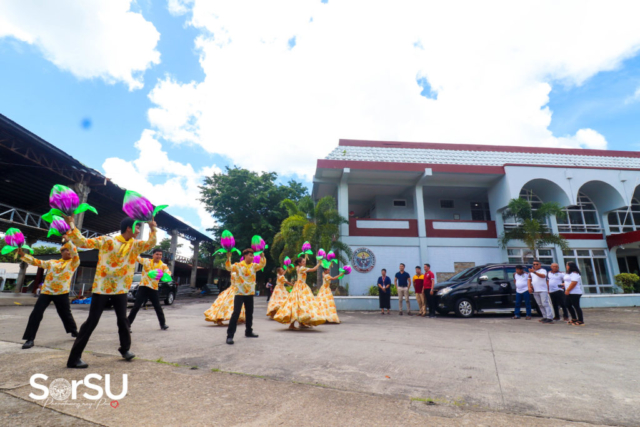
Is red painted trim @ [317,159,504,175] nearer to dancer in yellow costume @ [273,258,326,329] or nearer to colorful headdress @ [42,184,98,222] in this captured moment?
dancer in yellow costume @ [273,258,326,329]

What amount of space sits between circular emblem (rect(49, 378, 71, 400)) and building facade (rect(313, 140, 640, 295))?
1370 cm

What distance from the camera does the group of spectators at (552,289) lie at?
8.20 meters

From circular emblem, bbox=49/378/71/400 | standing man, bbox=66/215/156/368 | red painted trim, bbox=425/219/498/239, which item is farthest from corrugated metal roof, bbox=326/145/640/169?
circular emblem, bbox=49/378/71/400

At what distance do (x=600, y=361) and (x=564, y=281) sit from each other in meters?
4.74

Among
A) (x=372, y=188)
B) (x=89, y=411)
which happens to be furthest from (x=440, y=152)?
(x=89, y=411)

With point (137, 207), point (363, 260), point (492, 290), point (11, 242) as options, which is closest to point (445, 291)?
point (492, 290)

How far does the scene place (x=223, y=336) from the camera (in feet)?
20.2

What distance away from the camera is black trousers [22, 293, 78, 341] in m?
4.85

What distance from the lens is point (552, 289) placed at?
8.95 meters

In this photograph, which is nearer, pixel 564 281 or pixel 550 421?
pixel 550 421

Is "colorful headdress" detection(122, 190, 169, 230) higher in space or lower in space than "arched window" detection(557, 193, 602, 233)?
Result: lower

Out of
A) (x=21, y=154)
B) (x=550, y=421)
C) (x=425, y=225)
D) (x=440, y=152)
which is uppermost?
(x=440, y=152)

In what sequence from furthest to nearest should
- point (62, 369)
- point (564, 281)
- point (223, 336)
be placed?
point (564, 281), point (223, 336), point (62, 369)

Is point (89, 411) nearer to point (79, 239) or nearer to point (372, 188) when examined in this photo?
point (79, 239)
